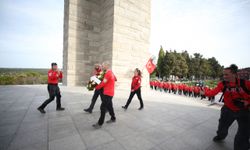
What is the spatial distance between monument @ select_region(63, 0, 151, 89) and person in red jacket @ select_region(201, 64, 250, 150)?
880 cm

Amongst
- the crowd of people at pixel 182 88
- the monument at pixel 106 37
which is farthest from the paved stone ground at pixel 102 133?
the crowd of people at pixel 182 88

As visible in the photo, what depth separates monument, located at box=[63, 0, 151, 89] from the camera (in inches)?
449

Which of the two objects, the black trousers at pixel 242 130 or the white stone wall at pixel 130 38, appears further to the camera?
the white stone wall at pixel 130 38

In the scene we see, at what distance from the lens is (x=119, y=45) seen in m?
11.4

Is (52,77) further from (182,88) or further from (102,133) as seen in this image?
(182,88)

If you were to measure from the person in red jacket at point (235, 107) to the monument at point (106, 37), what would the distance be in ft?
28.9

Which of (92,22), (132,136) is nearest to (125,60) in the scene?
(92,22)

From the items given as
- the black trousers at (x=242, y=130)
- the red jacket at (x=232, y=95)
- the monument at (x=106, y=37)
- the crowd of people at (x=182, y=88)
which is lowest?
the crowd of people at (x=182, y=88)

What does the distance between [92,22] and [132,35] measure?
447 centimetres

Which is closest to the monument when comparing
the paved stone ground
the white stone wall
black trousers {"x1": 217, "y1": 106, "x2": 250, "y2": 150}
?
the white stone wall

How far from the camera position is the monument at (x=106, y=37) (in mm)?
11406

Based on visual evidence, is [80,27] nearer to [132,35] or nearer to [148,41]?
[132,35]

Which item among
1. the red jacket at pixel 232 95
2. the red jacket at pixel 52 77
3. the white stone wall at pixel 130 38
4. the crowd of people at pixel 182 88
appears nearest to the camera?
the red jacket at pixel 232 95

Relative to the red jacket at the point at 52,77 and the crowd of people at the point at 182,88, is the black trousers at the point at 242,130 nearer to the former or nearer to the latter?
the red jacket at the point at 52,77
